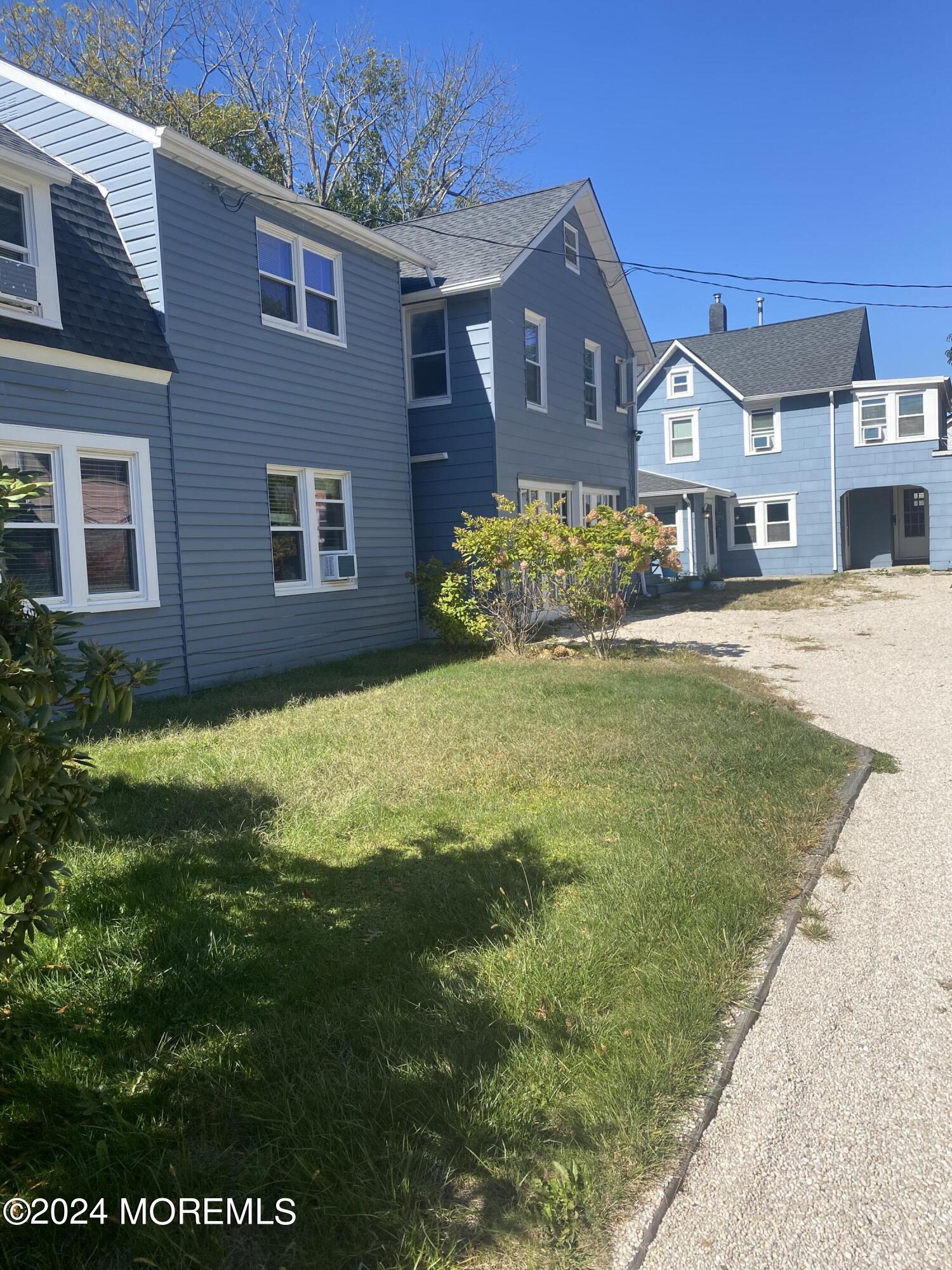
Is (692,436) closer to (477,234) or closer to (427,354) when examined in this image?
(477,234)

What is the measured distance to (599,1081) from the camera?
2.89 meters

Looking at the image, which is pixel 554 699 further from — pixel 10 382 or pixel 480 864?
pixel 10 382

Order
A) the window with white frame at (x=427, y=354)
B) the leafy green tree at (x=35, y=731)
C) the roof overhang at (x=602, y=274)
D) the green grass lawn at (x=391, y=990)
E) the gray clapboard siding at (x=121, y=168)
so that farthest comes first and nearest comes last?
1. the window with white frame at (x=427, y=354)
2. the roof overhang at (x=602, y=274)
3. the gray clapboard siding at (x=121, y=168)
4. the green grass lawn at (x=391, y=990)
5. the leafy green tree at (x=35, y=731)

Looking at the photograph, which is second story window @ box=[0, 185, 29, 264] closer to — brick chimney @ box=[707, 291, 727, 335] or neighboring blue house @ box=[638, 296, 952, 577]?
neighboring blue house @ box=[638, 296, 952, 577]

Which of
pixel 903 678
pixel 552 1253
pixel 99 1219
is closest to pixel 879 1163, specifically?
pixel 552 1253

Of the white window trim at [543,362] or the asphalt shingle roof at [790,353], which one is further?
the asphalt shingle roof at [790,353]

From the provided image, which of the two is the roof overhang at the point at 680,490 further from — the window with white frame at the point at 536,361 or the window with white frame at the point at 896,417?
the window with white frame at the point at 536,361

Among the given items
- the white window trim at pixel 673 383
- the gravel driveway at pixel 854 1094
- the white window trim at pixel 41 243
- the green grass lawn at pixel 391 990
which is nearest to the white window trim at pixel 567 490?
the white window trim at pixel 41 243

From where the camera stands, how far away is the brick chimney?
3478 centimetres

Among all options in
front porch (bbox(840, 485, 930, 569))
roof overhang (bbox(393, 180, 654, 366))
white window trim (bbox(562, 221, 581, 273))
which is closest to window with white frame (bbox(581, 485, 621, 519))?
roof overhang (bbox(393, 180, 654, 366))

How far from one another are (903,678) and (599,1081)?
8.89m

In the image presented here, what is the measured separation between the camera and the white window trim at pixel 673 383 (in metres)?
28.6

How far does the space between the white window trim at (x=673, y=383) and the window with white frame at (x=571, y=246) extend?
433 inches

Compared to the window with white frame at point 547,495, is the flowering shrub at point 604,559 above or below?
below
